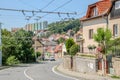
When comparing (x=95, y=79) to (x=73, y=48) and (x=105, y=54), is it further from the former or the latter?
(x=73, y=48)

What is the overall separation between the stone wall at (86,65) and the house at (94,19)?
554 cm

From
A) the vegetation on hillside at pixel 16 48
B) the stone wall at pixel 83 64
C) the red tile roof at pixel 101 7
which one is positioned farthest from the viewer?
the vegetation on hillside at pixel 16 48

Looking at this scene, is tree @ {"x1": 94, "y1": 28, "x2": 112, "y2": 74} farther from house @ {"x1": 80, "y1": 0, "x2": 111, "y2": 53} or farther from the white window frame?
house @ {"x1": 80, "y1": 0, "x2": 111, "y2": 53}

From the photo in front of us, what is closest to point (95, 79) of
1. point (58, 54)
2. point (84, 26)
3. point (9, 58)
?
point (84, 26)

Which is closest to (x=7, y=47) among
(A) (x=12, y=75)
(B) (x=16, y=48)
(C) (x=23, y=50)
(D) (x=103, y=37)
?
(B) (x=16, y=48)

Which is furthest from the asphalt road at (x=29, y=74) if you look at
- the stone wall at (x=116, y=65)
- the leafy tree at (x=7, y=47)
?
the leafy tree at (x=7, y=47)

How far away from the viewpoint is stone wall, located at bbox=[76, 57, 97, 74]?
126ft

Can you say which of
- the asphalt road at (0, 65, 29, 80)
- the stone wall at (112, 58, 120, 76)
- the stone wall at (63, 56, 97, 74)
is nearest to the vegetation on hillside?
the stone wall at (63, 56, 97, 74)

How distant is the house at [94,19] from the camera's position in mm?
47375

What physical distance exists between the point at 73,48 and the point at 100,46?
617 inches

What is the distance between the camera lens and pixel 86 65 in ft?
134

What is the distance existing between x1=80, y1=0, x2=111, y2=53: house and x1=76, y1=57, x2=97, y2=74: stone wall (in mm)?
5539

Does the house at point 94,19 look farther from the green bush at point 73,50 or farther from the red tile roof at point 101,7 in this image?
the green bush at point 73,50

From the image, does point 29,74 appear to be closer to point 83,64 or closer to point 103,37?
point 83,64
